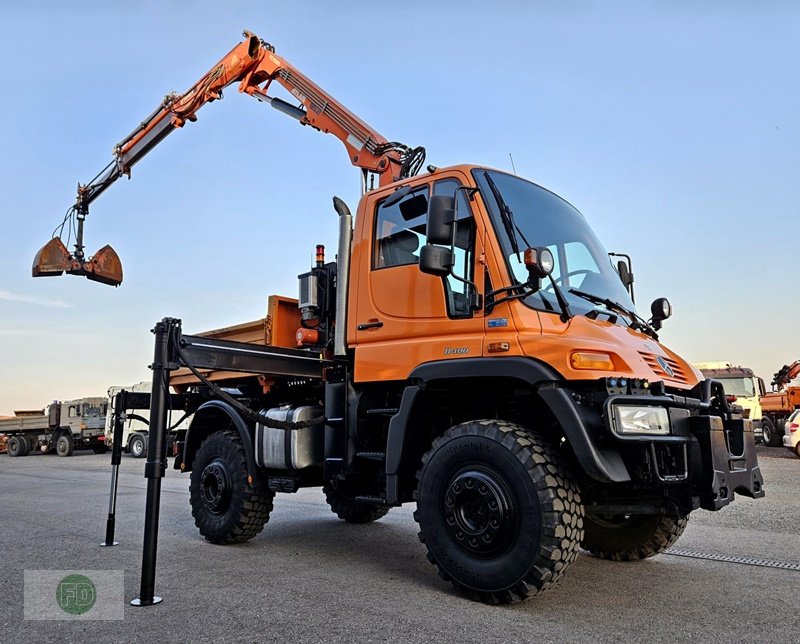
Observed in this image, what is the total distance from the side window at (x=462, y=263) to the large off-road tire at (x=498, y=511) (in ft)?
2.77

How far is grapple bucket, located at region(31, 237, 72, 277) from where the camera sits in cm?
995

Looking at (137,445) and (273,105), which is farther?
(137,445)

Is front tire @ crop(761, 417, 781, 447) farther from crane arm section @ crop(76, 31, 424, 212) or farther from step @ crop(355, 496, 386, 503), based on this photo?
step @ crop(355, 496, 386, 503)

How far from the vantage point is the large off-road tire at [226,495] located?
6180 mm

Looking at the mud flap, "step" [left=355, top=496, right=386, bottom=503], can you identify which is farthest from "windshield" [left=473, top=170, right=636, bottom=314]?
"step" [left=355, top=496, right=386, bottom=503]

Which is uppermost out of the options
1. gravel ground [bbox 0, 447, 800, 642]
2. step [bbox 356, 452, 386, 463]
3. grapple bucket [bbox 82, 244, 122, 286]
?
grapple bucket [bbox 82, 244, 122, 286]

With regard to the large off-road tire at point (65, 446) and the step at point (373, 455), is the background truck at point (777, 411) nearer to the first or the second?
the step at point (373, 455)

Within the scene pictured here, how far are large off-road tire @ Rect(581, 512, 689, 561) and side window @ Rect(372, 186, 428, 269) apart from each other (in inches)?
99.0

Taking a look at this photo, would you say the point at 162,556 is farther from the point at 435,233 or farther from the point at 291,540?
the point at 435,233

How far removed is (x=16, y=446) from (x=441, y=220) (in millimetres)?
32128

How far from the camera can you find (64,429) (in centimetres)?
2841

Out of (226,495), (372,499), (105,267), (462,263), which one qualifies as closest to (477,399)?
(462,263)

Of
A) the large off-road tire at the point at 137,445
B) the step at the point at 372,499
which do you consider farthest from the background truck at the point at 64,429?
the step at the point at 372,499

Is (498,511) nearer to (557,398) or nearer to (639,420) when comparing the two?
(557,398)
